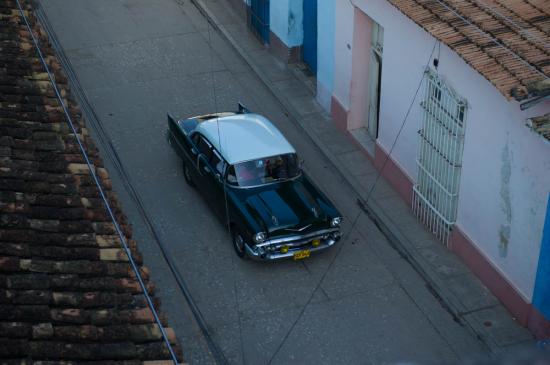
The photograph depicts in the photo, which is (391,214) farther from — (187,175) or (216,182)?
(187,175)

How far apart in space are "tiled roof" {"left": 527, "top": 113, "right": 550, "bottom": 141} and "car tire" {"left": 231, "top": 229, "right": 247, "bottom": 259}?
4.70 meters

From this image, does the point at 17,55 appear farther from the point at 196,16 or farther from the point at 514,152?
the point at 196,16

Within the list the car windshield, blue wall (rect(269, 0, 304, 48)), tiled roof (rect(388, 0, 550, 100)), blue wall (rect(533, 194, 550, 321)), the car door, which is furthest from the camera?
blue wall (rect(269, 0, 304, 48))

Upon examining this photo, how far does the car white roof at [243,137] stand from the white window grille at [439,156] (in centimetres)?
211

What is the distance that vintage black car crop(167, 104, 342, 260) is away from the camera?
1303 centimetres

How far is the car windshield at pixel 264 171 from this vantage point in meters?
13.7

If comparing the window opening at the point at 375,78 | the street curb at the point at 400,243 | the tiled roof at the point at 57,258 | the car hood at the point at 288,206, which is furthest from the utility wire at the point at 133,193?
the window opening at the point at 375,78

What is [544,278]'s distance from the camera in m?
11.5

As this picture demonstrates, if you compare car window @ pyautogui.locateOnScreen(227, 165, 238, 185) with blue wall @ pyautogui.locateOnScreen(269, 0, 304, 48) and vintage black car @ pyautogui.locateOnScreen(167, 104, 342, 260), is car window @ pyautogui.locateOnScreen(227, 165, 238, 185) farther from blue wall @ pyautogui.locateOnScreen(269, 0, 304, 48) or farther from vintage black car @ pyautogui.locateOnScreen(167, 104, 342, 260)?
blue wall @ pyautogui.locateOnScreen(269, 0, 304, 48)

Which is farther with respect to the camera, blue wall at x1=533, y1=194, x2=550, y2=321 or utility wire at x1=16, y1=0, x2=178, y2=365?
blue wall at x1=533, y1=194, x2=550, y2=321

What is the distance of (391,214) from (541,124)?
14.5 ft

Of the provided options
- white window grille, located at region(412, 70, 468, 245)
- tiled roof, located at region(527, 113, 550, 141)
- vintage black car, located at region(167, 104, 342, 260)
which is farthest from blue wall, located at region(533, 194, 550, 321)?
vintage black car, located at region(167, 104, 342, 260)

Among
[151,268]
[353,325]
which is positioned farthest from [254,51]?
[353,325]

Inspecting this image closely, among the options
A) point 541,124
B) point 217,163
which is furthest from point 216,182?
point 541,124
